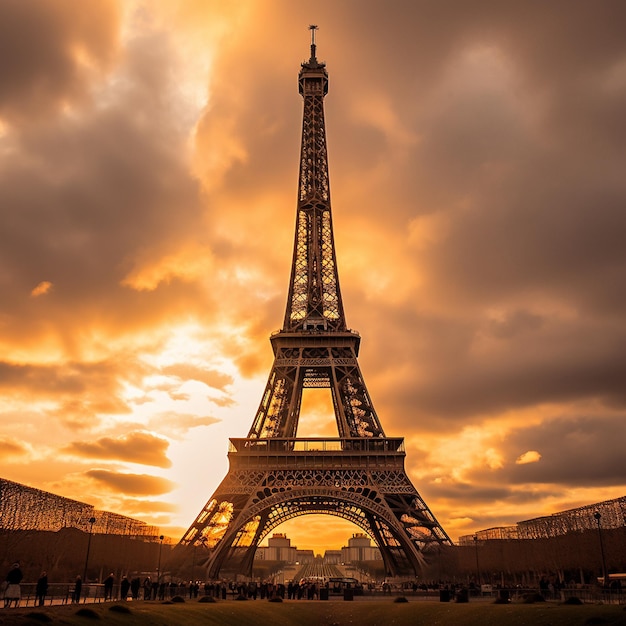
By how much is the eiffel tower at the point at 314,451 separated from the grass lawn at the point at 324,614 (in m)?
21.9

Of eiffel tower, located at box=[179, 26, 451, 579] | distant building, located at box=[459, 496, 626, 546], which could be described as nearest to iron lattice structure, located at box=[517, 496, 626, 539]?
distant building, located at box=[459, 496, 626, 546]

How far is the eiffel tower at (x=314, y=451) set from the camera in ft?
231

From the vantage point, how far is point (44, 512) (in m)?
55.3

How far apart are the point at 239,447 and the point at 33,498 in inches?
1043

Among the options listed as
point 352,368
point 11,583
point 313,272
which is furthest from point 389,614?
point 313,272

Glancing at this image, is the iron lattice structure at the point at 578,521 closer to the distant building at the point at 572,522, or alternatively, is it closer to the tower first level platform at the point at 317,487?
the distant building at the point at 572,522

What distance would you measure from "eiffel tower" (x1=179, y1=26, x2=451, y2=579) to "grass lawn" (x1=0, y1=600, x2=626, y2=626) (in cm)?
2194

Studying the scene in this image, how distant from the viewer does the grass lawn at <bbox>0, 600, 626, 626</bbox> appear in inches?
987

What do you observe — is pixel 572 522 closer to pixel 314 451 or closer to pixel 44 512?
pixel 314 451

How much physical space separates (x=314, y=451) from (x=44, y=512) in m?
29.6

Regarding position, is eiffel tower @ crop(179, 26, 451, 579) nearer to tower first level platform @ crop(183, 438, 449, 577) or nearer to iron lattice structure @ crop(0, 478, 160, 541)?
tower first level platform @ crop(183, 438, 449, 577)

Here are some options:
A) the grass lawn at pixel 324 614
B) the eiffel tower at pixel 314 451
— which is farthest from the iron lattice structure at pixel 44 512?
the grass lawn at pixel 324 614

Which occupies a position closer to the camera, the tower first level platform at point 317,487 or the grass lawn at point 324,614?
the grass lawn at point 324,614

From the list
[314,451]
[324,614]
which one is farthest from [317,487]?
[324,614]
